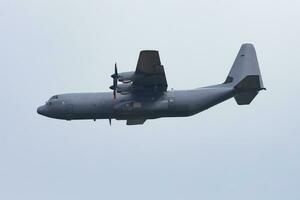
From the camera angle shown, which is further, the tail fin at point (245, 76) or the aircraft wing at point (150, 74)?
the tail fin at point (245, 76)

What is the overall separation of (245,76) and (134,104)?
7.81m

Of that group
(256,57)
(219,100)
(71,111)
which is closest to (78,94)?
(71,111)

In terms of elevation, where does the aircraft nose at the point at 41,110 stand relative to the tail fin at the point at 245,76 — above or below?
below

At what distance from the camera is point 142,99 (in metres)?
46.0

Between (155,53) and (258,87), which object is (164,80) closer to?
(155,53)

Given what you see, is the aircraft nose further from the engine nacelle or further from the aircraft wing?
the aircraft wing

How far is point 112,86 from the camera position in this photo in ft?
Result: 152

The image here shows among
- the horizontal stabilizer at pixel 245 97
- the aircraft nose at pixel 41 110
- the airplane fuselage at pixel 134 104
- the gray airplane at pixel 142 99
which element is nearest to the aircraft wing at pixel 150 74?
the gray airplane at pixel 142 99

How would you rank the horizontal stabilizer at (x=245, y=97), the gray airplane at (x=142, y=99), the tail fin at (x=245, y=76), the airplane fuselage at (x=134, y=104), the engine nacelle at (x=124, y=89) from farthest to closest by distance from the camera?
the horizontal stabilizer at (x=245, y=97)
the tail fin at (x=245, y=76)
the engine nacelle at (x=124, y=89)
the airplane fuselage at (x=134, y=104)
the gray airplane at (x=142, y=99)

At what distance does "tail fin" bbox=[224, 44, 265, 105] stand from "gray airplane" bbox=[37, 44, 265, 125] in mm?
37

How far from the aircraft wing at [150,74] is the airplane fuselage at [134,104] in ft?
1.60

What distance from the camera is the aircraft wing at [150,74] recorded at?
4362cm

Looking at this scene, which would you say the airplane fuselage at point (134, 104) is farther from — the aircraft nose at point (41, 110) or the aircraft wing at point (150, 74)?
the aircraft nose at point (41, 110)

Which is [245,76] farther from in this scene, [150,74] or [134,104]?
[134,104]
